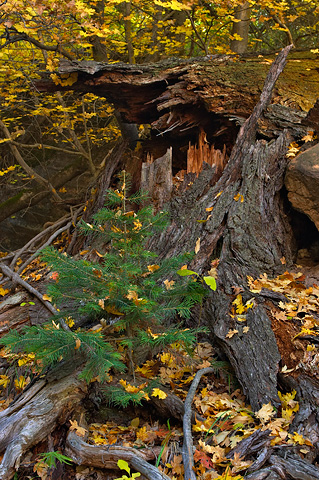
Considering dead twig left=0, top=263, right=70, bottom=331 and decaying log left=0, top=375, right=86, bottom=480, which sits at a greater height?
decaying log left=0, top=375, right=86, bottom=480

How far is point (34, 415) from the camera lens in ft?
8.21

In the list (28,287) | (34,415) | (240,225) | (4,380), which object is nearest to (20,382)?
(4,380)

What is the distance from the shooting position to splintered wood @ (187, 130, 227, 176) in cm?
496

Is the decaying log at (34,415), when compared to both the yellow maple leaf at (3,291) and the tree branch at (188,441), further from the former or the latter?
the yellow maple leaf at (3,291)

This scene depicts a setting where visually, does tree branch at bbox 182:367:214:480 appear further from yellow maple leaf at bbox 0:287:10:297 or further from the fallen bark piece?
yellow maple leaf at bbox 0:287:10:297

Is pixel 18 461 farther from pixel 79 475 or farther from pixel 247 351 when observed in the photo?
pixel 247 351

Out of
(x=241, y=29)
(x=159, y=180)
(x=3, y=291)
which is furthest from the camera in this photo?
(x=241, y=29)

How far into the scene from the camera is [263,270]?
3.79 m

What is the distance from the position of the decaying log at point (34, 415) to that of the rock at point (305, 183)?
8.99 ft

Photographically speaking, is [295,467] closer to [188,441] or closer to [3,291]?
[188,441]

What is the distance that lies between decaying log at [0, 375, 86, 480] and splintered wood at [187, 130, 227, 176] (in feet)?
10.2

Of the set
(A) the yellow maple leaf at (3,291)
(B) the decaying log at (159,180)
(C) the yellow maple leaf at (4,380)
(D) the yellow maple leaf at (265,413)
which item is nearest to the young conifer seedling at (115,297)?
(D) the yellow maple leaf at (265,413)

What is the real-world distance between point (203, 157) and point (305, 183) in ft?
5.10

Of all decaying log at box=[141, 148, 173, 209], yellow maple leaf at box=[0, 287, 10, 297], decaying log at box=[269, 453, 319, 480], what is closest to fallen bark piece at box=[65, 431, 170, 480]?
decaying log at box=[269, 453, 319, 480]
